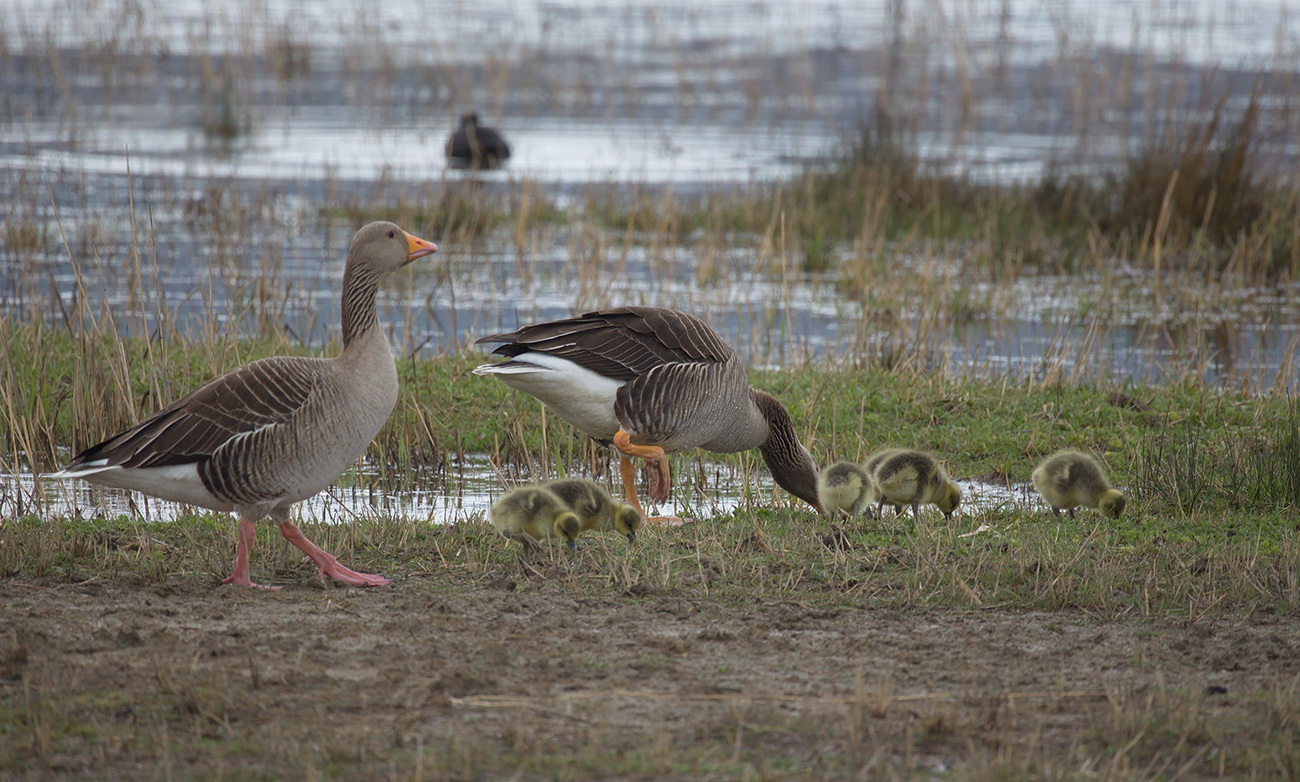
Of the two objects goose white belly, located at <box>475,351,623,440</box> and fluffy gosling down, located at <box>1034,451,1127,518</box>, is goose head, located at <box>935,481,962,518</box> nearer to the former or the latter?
fluffy gosling down, located at <box>1034,451,1127,518</box>

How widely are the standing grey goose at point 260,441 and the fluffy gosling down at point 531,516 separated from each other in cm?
65

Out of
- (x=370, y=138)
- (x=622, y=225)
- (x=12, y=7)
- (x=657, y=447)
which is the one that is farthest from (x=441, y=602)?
(x=12, y=7)

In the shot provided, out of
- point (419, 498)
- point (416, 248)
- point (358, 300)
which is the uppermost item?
point (416, 248)

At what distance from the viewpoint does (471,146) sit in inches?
798

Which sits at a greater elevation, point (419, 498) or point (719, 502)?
point (419, 498)

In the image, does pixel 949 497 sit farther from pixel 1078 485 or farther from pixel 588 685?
pixel 588 685

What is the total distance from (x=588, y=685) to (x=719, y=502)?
12.2 feet

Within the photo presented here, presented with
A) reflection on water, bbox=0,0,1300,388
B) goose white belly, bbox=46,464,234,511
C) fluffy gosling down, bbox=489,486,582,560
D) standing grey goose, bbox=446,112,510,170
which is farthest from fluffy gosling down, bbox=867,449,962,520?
standing grey goose, bbox=446,112,510,170

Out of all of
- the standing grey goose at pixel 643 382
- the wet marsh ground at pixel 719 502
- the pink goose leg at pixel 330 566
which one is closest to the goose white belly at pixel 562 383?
the standing grey goose at pixel 643 382

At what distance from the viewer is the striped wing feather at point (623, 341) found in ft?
23.7

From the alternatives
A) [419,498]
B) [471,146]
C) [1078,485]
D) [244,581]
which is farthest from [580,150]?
[244,581]

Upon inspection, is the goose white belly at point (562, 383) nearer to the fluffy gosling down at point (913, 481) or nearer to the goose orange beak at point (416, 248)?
the goose orange beak at point (416, 248)

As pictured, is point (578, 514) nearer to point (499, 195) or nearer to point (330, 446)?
point (330, 446)

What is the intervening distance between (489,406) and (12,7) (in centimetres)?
3083
